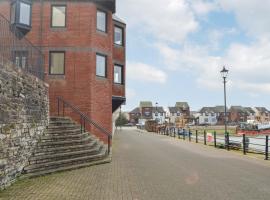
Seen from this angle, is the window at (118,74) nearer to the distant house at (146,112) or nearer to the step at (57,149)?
the step at (57,149)

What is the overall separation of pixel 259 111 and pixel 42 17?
6150 inches

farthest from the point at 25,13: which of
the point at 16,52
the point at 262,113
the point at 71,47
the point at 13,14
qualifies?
the point at 262,113

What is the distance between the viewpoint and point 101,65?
75.0ft

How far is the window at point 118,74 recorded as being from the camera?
2604 cm

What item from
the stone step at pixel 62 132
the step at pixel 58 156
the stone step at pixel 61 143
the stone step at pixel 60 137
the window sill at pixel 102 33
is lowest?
the step at pixel 58 156

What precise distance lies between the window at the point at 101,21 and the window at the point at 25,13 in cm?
426

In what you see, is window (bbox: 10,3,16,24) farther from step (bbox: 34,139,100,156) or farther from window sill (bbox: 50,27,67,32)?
step (bbox: 34,139,100,156)

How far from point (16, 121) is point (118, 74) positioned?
1541 cm

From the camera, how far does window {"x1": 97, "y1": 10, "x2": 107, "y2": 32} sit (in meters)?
23.1

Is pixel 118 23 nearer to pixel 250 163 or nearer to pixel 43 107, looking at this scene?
pixel 43 107

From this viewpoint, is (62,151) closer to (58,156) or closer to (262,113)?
(58,156)

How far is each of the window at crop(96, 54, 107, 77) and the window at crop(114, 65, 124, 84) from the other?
295 centimetres

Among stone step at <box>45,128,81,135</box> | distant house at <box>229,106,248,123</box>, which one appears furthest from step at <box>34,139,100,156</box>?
distant house at <box>229,106,248,123</box>

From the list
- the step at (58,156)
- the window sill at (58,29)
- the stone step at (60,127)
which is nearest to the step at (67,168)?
the step at (58,156)
